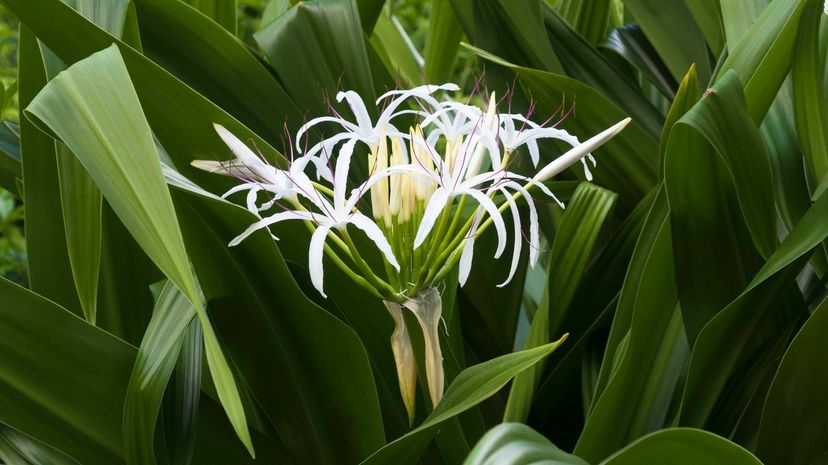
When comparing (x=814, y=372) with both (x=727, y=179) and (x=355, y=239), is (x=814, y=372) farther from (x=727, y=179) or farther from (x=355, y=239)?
(x=355, y=239)

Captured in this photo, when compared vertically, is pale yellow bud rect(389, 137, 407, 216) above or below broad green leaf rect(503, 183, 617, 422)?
above

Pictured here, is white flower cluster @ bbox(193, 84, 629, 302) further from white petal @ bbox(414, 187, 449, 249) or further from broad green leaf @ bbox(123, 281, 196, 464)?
broad green leaf @ bbox(123, 281, 196, 464)

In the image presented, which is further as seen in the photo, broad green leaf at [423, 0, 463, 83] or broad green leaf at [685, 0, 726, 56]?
broad green leaf at [423, 0, 463, 83]

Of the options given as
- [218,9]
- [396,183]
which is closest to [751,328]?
[396,183]

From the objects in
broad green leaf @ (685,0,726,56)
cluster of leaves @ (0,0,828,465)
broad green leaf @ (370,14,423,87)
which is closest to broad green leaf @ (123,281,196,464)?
cluster of leaves @ (0,0,828,465)

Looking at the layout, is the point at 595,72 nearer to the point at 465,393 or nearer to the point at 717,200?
the point at 717,200

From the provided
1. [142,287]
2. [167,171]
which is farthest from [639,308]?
[142,287]

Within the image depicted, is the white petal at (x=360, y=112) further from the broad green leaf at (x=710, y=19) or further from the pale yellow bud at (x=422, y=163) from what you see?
the broad green leaf at (x=710, y=19)
